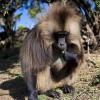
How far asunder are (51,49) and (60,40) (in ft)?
0.72

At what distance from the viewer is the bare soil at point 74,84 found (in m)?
5.69

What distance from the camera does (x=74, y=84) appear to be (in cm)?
646

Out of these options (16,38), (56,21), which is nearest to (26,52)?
(56,21)

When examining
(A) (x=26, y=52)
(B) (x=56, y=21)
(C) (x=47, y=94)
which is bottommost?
(C) (x=47, y=94)

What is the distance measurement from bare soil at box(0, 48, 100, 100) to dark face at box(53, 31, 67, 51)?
2.61 feet

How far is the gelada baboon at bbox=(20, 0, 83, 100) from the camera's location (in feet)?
18.5

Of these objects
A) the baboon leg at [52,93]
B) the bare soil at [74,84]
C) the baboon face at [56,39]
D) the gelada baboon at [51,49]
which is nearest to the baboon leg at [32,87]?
the gelada baboon at [51,49]

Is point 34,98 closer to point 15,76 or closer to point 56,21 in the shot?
point 56,21

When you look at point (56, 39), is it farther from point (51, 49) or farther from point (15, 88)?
point (15, 88)

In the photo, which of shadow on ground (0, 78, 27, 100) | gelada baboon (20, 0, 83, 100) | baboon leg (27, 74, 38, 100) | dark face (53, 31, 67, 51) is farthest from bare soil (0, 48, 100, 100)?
dark face (53, 31, 67, 51)

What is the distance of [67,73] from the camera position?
613 centimetres

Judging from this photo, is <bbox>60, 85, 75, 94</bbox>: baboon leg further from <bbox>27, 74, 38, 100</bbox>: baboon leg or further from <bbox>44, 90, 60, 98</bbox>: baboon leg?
<bbox>27, 74, 38, 100</bbox>: baboon leg

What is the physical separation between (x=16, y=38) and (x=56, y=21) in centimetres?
712

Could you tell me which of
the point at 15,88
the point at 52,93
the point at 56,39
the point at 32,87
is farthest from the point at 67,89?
the point at 15,88
